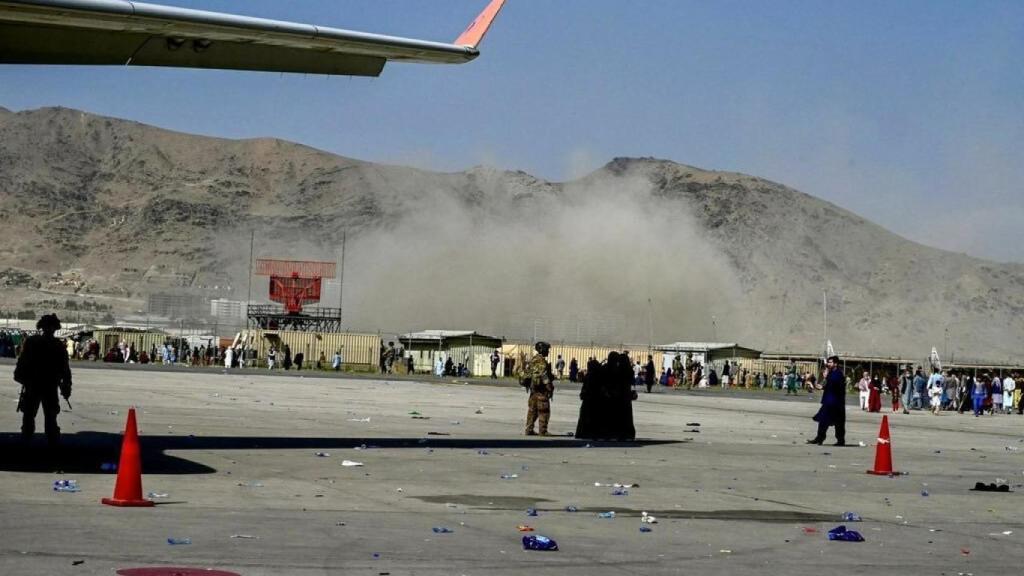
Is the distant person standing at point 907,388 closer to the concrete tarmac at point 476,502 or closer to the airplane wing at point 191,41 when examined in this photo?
the concrete tarmac at point 476,502

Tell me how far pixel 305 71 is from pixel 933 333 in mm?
180767

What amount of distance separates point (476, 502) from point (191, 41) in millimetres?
7434

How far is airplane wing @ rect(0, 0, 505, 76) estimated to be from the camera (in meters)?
16.7

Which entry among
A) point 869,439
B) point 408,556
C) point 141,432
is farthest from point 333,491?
point 869,439

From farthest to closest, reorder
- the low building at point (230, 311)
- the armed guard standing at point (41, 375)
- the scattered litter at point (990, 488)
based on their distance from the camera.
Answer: the low building at point (230, 311) < the scattered litter at point (990, 488) < the armed guard standing at point (41, 375)

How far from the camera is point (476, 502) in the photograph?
15.0 metres

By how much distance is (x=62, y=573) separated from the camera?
30.9 feet

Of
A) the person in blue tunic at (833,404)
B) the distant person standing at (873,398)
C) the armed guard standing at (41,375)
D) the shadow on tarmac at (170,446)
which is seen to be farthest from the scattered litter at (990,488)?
the distant person standing at (873,398)

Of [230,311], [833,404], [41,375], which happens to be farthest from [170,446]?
[230,311]

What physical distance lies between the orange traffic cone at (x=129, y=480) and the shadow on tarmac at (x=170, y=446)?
2940 mm

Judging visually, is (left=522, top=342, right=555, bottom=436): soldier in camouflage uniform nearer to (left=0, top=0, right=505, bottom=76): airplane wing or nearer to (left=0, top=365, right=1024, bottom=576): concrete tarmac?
(left=0, top=365, right=1024, bottom=576): concrete tarmac

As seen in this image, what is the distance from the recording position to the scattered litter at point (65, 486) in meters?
14.2

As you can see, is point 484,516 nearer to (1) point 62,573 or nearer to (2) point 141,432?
(1) point 62,573

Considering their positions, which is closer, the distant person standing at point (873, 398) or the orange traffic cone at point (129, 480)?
the orange traffic cone at point (129, 480)
